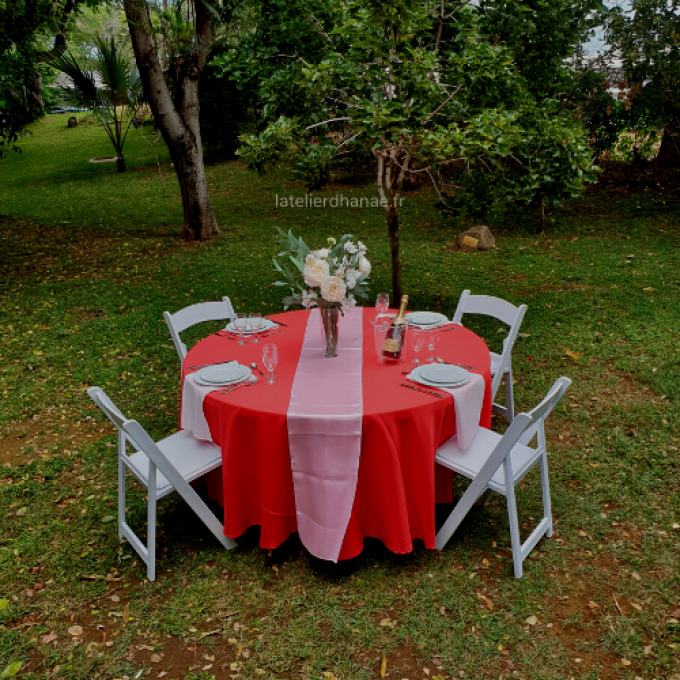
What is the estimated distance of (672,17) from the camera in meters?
8.89

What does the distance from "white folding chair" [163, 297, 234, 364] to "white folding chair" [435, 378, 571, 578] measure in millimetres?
1966

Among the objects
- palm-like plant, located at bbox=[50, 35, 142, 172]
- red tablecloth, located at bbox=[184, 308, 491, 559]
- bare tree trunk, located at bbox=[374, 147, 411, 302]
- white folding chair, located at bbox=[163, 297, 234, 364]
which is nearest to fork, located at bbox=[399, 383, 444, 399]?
red tablecloth, located at bbox=[184, 308, 491, 559]

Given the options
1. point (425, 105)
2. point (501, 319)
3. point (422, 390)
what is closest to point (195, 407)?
point (422, 390)

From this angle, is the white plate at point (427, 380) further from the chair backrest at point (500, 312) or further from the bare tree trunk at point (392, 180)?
the bare tree trunk at point (392, 180)

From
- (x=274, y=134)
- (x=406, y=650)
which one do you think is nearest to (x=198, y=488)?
(x=406, y=650)

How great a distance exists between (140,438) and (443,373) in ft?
5.19

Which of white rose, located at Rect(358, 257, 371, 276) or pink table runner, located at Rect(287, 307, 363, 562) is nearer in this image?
pink table runner, located at Rect(287, 307, 363, 562)

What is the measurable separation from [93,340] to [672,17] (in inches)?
371

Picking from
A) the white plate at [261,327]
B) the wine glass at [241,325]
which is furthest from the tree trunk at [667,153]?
the wine glass at [241,325]

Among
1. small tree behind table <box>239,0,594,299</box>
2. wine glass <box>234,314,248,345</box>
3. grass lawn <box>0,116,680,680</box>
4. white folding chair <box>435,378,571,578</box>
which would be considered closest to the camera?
grass lawn <box>0,116,680,680</box>

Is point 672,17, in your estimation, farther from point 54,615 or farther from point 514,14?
point 54,615

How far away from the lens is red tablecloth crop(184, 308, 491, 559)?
2.93m

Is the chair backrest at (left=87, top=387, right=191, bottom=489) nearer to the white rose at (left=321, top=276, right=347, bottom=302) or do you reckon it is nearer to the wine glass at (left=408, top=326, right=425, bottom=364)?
the white rose at (left=321, top=276, right=347, bottom=302)

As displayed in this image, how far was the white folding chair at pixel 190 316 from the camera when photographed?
4059 millimetres
